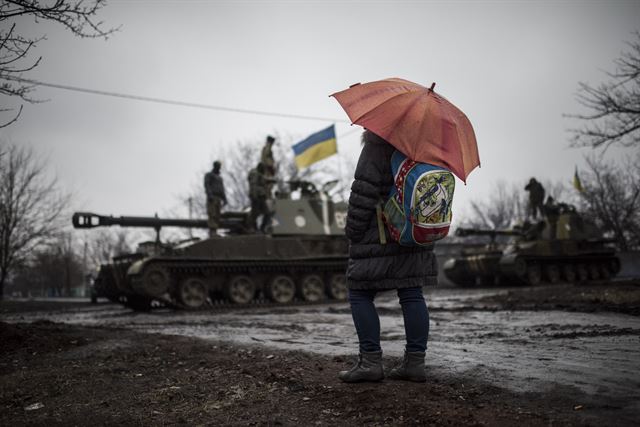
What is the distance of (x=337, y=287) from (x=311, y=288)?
43.8 inches

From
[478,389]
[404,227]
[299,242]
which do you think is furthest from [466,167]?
[299,242]

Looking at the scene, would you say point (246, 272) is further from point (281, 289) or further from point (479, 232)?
point (479, 232)

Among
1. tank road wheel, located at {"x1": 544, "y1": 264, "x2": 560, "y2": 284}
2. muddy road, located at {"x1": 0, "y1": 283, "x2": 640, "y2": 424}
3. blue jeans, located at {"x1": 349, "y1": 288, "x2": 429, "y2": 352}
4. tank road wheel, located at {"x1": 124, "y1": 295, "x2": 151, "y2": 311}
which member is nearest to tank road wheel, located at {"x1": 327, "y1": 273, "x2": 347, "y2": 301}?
tank road wheel, located at {"x1": 124, "y1": 295, "x2": 151, "y2": 311}

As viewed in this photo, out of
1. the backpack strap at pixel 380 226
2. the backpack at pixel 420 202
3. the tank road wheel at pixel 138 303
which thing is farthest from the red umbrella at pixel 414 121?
the tank road wheel at pixel 138 303

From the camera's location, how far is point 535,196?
24234 millimetres

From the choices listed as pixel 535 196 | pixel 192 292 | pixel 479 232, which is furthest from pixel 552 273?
pixel 192 292

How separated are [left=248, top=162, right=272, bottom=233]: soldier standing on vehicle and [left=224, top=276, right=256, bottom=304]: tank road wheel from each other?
191cm

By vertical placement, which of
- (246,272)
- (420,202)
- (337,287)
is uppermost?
(420,202)

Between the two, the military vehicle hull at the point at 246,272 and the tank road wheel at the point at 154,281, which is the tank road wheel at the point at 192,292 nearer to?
the military vehicle hull at the point at 246,272

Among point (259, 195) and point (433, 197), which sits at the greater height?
point (259, 195)

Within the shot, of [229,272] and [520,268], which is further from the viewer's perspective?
[520,268]

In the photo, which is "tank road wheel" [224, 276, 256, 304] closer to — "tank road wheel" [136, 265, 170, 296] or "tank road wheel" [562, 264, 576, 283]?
"tank road wheel" [136, 265, 170, 296]

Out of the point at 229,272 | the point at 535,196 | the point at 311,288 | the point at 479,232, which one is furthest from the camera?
the point at 479,232

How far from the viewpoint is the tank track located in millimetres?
15516
